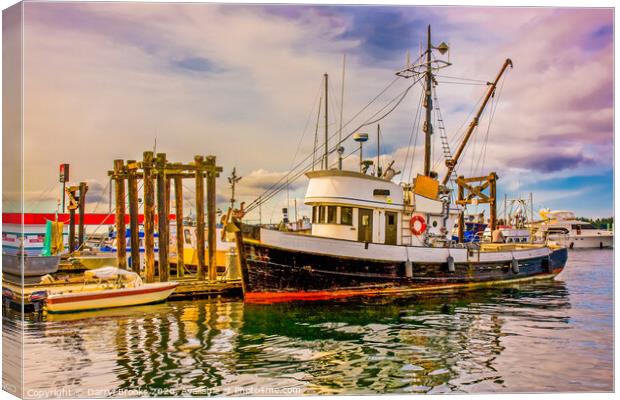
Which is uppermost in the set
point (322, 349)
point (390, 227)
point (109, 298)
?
point (390, 227)

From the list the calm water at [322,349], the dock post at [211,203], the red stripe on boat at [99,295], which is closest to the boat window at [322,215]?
the calm water at [322,349]

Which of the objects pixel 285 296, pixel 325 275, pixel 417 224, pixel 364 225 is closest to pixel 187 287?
pixel 285 296

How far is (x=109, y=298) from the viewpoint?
1516 cm

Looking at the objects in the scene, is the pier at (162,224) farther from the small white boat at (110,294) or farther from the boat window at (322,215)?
the boat window at (322,215)

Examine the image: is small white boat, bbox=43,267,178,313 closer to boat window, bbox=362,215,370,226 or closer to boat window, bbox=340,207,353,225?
boat window, bbox=340,207,353,225

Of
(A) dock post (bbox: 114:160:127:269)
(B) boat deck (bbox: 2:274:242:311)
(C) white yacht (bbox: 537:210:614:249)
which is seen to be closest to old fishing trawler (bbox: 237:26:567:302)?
(B) boat deck (bbox: 2:274:242:311)

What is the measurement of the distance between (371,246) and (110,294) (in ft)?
26.0

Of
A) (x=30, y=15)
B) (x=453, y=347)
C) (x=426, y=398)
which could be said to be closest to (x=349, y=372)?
(x=426, y=398)

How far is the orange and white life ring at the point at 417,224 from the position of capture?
19.3m

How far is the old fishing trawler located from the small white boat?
2.64 metres

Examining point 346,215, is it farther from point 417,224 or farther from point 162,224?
point 162,224

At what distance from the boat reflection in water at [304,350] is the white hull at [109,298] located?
38 centimetres

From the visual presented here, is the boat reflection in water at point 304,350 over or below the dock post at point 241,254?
below

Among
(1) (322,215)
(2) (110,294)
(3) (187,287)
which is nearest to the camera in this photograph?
(2) (110,294)
